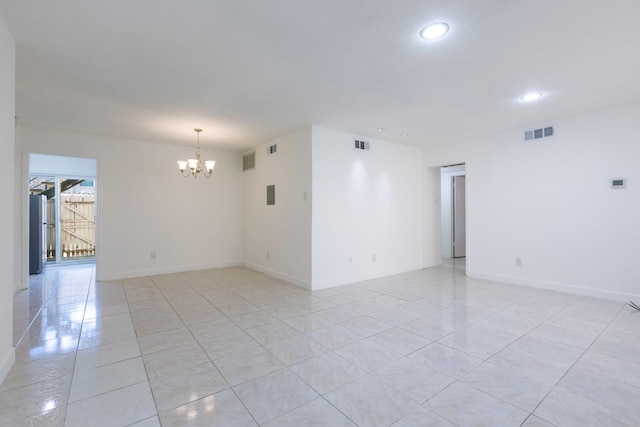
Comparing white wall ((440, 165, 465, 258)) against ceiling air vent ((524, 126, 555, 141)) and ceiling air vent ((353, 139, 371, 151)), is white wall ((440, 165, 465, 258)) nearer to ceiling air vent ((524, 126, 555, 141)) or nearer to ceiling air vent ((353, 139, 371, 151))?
ceiling air vent ((524, 126, 555, 141))

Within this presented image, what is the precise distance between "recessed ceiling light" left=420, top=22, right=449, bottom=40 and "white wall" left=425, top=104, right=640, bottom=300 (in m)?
3.50

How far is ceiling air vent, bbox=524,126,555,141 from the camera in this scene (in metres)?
4.57

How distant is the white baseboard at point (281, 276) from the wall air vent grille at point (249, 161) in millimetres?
2165

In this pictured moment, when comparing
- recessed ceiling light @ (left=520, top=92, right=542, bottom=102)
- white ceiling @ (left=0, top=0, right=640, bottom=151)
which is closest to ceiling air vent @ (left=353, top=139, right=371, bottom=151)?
white ceiling @ (left=0, top=0, right=640, bottom=151)

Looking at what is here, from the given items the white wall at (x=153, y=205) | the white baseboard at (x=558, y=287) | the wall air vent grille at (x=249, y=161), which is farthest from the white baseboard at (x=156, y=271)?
the white baseboard at (x=558, y=287)

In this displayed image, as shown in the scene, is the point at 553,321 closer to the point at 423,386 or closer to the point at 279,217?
the point at 423,386

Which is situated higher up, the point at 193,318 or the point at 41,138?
the point at 41,138

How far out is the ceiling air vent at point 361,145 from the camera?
5.24m

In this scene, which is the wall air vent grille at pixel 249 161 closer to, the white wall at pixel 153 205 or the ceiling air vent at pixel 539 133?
the white wall at pixel 153 205

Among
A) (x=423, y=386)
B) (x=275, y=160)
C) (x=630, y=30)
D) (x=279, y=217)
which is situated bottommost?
(x=423, y=386)

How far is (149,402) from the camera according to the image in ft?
6.30

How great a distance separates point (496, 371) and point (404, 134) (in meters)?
4.02

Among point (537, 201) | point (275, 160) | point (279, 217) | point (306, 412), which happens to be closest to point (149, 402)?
point (306, 412)

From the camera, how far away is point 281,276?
5.38 meters
